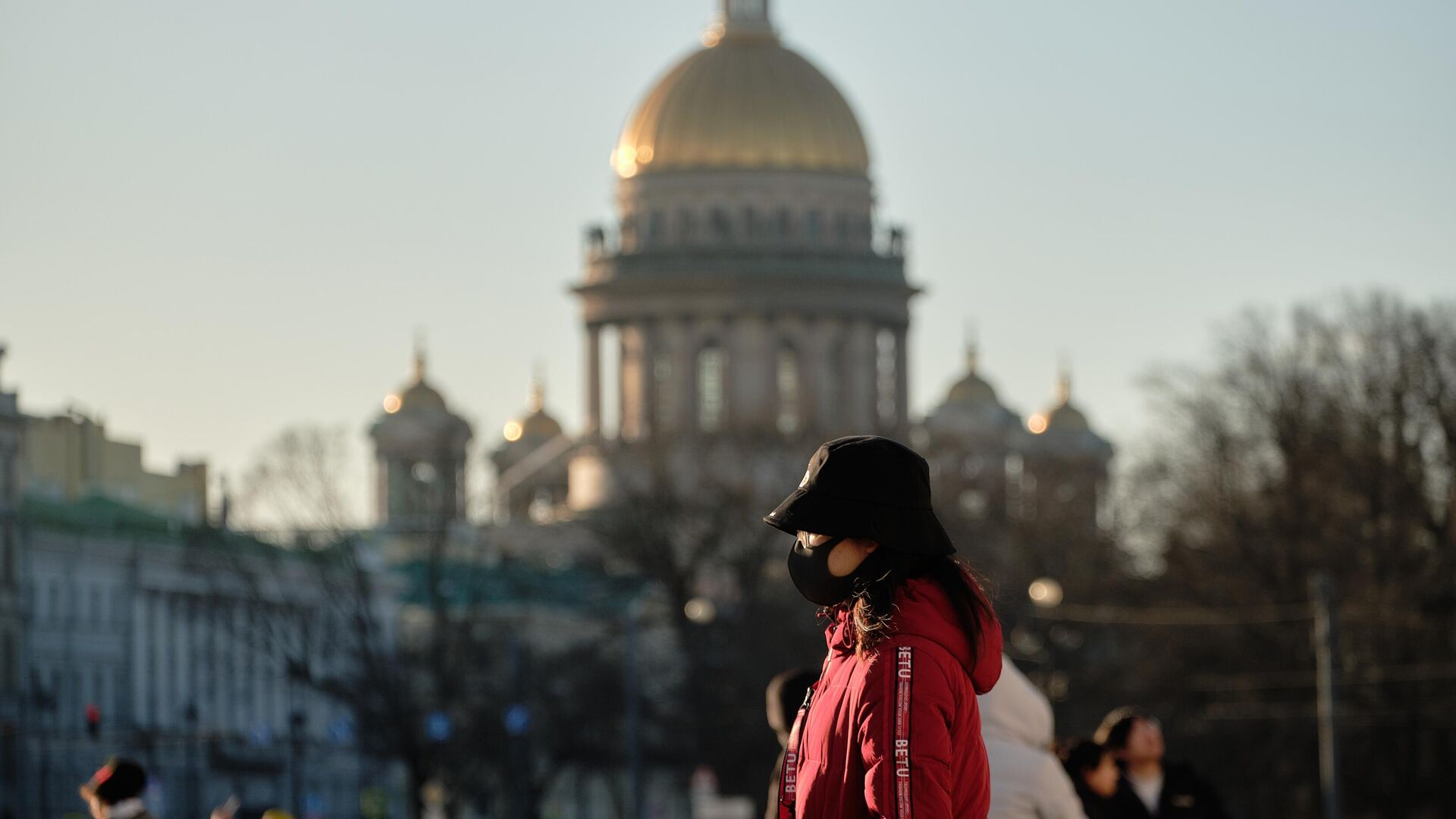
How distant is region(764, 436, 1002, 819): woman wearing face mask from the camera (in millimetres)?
7559

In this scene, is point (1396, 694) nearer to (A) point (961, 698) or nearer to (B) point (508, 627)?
(B) point (508, 627)

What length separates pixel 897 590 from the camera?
7738mm

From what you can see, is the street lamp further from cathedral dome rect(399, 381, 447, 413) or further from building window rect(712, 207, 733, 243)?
cathedral dome rect(399, 381, 447, 413)

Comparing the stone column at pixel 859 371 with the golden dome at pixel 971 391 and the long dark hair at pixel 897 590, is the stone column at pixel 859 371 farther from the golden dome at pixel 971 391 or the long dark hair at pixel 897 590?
the long dark hair at pixel 897 590

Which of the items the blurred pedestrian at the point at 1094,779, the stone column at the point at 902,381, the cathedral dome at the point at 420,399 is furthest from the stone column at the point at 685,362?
the blurred pedestrian at the point at 1094,779

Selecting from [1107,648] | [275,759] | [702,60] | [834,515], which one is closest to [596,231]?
[702,60]

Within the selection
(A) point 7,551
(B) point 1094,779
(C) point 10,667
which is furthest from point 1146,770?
(A) point 7,551

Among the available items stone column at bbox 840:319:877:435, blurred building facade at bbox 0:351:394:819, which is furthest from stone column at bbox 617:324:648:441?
blurred building facade at bbox 0:351:394:819

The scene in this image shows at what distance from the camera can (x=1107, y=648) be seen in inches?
2643

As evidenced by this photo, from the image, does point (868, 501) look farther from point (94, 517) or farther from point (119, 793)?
point (94, 517)

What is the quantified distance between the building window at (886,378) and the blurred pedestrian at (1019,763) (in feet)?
352

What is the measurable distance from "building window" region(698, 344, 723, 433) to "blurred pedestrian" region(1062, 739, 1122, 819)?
105124 millimetres

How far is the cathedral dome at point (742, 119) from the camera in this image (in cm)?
11944

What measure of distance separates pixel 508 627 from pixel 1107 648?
10.7 metres
